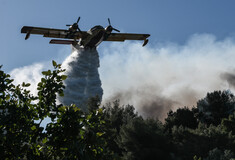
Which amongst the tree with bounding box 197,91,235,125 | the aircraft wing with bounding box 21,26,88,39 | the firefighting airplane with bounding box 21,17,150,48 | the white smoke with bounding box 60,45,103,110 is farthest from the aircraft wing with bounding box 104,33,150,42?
the tree with bounding box 197,91,235,125

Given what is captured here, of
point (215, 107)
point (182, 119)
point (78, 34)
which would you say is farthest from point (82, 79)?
point (215, 107)

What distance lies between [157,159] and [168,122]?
49.9 m

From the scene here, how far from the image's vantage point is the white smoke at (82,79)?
52.4 metres

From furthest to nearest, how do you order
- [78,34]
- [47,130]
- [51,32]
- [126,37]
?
[126,37] → [78,34] → [51,32] → [47,130]

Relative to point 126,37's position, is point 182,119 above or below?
below

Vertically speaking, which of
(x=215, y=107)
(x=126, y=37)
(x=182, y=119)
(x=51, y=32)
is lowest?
(x=182, y=119)

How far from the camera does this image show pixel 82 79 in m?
53.4

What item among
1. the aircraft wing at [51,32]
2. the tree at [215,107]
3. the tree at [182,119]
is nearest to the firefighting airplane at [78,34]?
the aircraft wing at [51,32]

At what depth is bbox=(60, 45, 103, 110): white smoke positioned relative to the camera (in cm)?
5241

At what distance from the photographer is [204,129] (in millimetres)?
38031

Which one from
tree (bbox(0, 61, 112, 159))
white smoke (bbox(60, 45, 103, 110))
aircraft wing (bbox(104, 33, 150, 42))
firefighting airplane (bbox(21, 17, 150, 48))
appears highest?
aircraft wing (bbox(104, 33, 150, 42))

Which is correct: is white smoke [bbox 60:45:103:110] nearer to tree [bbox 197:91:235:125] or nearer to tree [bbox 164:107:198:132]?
tree [bbox 164:107:198:132]

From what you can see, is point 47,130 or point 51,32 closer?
point 47,130

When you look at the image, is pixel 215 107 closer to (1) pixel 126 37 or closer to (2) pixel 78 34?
(1) pixel 126 37
